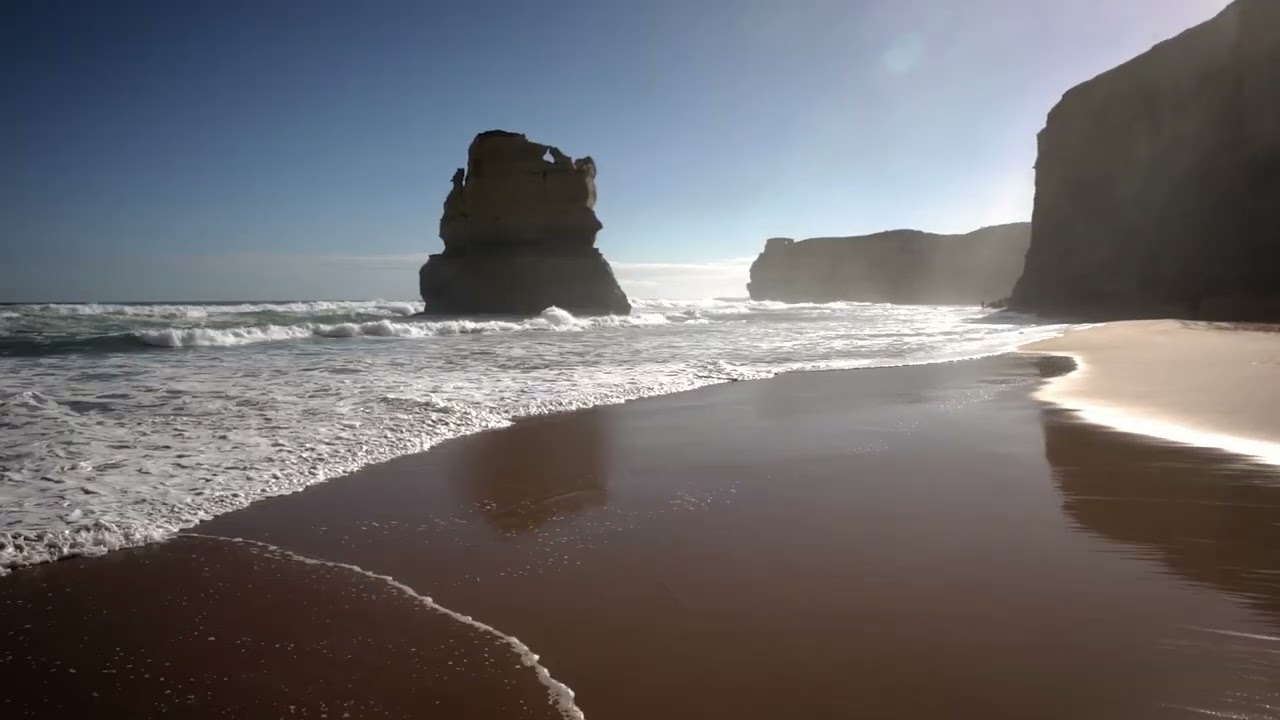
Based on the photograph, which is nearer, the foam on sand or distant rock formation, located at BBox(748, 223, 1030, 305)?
the foam on sand

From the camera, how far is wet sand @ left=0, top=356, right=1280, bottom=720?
7.13ft

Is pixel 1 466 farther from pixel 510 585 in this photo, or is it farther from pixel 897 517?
pixel 897 517

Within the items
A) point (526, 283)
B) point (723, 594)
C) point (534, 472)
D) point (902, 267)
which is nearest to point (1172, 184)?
point (526, 283)

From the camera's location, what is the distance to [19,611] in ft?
9.48

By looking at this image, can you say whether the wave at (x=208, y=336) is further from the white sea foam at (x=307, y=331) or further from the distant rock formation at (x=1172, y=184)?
the distant rock formation at (x=1172, y=184)

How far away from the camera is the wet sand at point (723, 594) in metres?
2.17

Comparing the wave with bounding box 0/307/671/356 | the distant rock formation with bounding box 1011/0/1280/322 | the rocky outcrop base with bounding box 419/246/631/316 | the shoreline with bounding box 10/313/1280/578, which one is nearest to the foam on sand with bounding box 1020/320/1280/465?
the shoreline with bounding box 10/313/1280/578

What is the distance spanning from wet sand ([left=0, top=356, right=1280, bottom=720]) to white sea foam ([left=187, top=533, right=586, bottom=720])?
3cm

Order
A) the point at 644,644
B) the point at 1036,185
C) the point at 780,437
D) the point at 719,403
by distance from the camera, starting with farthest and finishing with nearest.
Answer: the point at 1036,185, the point at 719,403, the point at 780,437, the point at 644,644

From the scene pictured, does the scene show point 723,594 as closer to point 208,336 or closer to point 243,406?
point 243,406

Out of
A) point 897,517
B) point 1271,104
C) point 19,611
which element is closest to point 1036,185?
point 1271,104

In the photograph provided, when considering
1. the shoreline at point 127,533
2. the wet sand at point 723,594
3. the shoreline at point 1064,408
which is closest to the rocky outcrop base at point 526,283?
the shoreline at point 1064,408

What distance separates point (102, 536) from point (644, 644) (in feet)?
10.5

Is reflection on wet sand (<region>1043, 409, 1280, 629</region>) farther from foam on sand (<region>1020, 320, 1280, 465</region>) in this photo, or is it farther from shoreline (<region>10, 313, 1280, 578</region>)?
foam on sand (<region>1020, 320, 1280, 465</region>)
